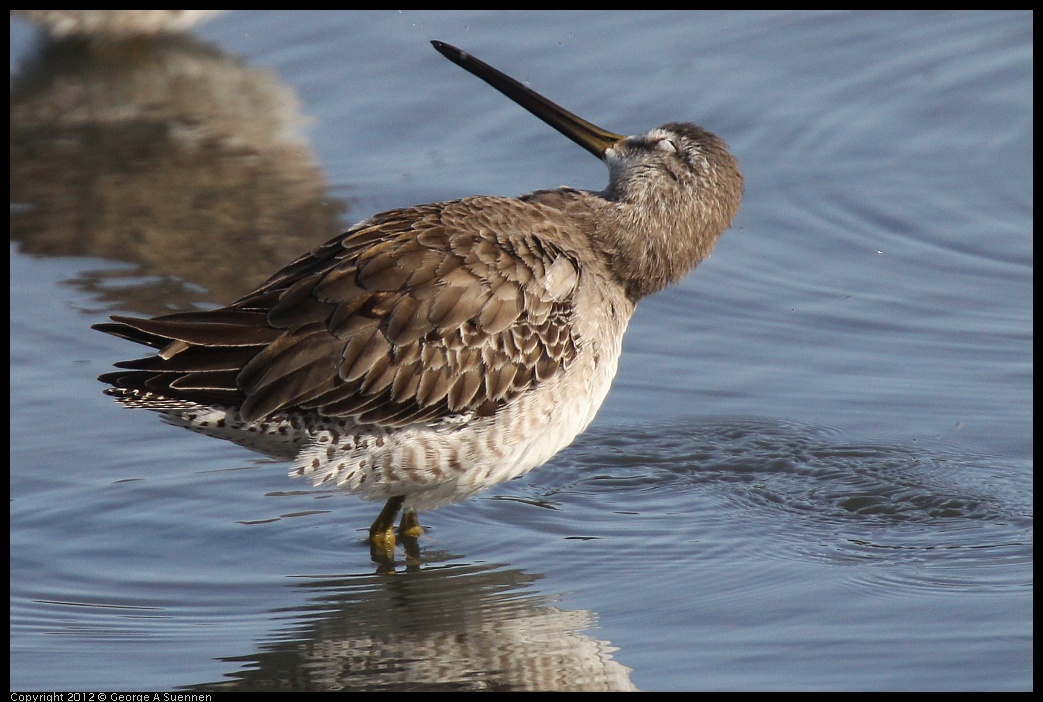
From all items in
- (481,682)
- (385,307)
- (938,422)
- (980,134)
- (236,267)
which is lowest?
(481,682)

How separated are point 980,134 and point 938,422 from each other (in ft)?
10.3

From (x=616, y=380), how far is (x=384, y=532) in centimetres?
148

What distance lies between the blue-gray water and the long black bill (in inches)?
44.7

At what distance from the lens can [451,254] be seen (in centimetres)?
508

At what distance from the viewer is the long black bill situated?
575 cm

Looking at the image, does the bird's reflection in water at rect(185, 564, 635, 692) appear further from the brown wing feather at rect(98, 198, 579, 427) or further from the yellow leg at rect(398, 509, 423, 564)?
the brown wing feather at rect(98, 198, 579, 427)

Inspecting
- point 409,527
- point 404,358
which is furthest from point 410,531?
point 404,358

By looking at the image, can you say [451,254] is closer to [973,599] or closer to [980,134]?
[973,599]

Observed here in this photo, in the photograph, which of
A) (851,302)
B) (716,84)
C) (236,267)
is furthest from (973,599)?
(716,84)

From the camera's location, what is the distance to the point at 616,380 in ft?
21.3

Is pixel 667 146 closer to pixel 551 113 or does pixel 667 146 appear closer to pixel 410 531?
pixel 551 113

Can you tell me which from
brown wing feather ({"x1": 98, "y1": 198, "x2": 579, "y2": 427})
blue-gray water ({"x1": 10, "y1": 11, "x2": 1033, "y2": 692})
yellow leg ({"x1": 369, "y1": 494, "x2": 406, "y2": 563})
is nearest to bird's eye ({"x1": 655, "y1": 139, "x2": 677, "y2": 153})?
brown wing feather ({"x1": 98, "y1": 198, "x2": 579, "y2": 427})

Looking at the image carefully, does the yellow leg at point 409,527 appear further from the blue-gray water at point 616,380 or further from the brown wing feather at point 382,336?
the brown wing feather at point 382,336

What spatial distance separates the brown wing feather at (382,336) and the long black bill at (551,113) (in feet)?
2.49
